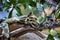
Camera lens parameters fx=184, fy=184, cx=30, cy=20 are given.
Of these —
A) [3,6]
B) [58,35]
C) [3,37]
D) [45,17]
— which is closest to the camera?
[3,37]

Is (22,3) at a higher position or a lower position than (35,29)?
higher

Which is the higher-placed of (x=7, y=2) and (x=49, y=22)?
(x=7, y=2)

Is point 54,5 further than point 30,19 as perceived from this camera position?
Yes

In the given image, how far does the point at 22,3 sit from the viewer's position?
141 centimetres

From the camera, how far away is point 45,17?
4.37 ft

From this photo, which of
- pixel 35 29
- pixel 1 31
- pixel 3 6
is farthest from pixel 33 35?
pixel 3 6

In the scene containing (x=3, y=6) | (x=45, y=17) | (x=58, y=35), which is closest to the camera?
(x=58, y=35)

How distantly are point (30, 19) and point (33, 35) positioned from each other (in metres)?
0.16

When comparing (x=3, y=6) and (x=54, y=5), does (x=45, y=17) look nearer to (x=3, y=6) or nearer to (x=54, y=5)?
(x=54, y=5)

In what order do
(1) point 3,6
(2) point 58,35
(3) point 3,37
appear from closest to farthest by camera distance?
1. (3) point 3,37
2. (2) point 58,35
3. (1) point 3,6

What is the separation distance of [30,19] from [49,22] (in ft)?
0.50

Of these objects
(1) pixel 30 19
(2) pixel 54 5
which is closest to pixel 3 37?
(1) pixel 30 19

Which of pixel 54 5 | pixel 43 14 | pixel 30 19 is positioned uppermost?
pixel 54 5

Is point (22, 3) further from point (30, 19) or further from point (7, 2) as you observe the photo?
point (30, 19)
